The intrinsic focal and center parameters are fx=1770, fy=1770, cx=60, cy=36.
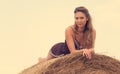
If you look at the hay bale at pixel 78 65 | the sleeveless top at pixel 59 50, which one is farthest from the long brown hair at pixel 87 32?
the hay bale at pixel 78 65

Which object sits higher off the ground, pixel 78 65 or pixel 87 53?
pixel 87 53

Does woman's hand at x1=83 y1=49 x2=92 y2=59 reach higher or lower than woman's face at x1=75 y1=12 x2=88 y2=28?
lower

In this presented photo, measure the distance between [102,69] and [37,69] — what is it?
902 mm

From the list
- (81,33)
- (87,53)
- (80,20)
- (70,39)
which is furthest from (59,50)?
(87,53)

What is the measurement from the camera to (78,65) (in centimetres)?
2408

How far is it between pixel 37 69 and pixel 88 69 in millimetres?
708

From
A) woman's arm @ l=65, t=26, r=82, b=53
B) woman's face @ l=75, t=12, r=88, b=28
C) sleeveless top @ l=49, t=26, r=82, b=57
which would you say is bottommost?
sleeveless top @ l=49, t=26, r=82, b=57

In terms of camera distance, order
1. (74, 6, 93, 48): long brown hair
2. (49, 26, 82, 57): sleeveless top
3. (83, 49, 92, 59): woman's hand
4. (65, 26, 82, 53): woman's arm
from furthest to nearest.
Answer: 1. (49, 26, 82, 57): sleeveless top
2. (74, 6, 93, 48): long brown hair
3. (65, 26, 82, 53): woman's arm
4. (83, 49, 92, 59): woman's hand

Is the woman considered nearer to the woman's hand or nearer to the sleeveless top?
the sleeveless top

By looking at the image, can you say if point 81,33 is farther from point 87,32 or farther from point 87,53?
point 87,53

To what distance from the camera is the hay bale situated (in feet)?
78.6

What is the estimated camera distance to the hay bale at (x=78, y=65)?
78.6 feet

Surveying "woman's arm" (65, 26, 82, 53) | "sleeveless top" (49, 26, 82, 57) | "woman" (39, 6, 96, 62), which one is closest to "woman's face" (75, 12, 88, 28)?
"woman" (39, 6, 96, 62)

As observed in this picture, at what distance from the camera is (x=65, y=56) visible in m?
24.0
